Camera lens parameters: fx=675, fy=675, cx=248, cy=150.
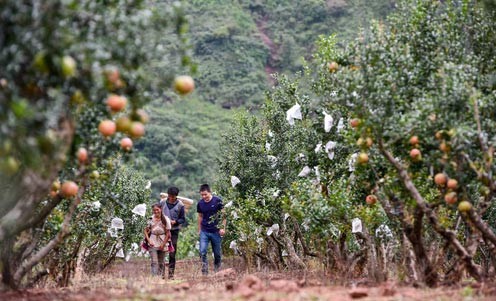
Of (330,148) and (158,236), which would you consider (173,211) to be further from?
(330,148)

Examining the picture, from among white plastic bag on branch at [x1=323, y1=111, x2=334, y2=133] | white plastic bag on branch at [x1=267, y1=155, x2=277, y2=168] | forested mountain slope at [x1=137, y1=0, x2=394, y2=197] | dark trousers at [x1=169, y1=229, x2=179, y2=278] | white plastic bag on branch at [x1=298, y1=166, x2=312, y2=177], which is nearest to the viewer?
white plastic bag on branch at [x1=323, y1=111, x2=334, y2=133]

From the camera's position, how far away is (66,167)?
645 cm

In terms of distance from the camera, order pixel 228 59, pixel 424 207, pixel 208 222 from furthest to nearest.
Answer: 1. pixel 228 59
2. pixel 208 222
3. pixel 424 207

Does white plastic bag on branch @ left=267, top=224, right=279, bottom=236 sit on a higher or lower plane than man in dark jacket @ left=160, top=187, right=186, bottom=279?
lower

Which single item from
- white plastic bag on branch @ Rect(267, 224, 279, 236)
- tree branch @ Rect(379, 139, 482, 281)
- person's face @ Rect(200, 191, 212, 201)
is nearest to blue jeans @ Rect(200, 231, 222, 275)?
person's face @ Rect(200, 191, 212, 201)

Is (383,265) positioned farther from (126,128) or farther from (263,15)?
(263,15)

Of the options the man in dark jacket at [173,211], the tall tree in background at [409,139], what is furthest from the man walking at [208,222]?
the tall tree in background at [409,139]

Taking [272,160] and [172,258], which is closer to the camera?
[172,258]

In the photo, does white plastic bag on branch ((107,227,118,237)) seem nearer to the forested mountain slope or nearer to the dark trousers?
the dark trousers

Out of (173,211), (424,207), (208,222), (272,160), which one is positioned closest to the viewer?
(424,207)

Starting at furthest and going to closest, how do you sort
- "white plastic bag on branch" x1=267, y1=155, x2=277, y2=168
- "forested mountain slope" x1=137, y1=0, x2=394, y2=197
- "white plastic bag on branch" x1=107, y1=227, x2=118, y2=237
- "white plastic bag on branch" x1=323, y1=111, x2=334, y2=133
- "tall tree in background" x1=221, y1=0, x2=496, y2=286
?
1. "forested mountain slope" x1=137, y1=0, x2=394, y2=197
2. "white plastic bag on branch" x1=267, y1=155, x2=277, y2=168
3. "white plastic bag on branch" x1=107, y1=227, x2=118, y2=237
4. "white plastic bag on branch" x1=323, y1=111, x2=334, y2=133
5. "tall tree in background" x1=221, y1=0, x2=496, y2=286

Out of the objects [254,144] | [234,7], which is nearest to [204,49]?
[234,7]

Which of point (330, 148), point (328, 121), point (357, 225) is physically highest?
point (328, 121)

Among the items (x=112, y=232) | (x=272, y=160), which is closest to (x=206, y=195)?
(x=272, y=160)
